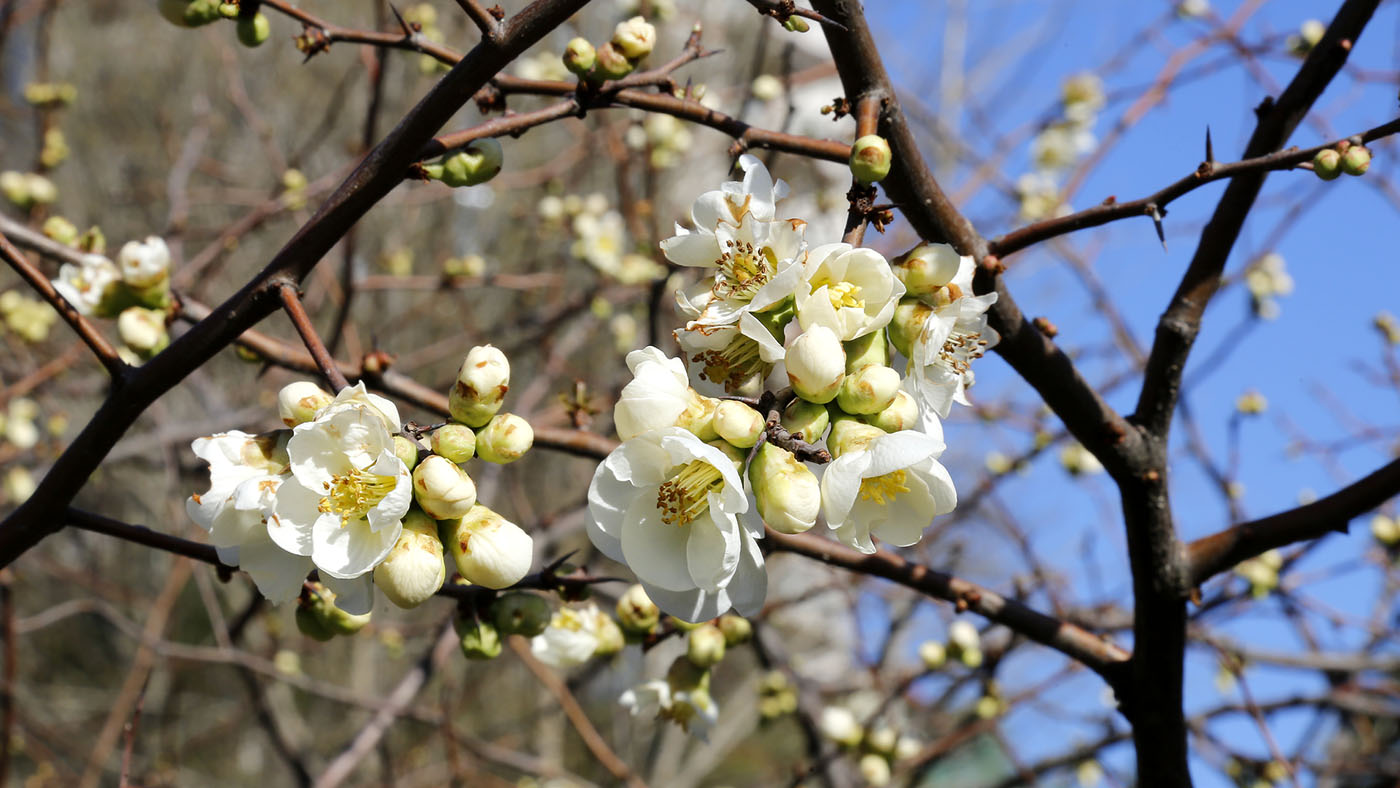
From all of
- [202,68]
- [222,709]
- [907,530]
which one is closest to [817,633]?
[222,709]

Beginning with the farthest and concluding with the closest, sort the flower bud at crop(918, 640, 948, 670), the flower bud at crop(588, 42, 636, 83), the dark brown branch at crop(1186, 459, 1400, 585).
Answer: the flower bud at crop(918, 640, 948, 670)
the dark brown branch at crop(1186, 459, 1400, 585)
the flower bud at crop(588, 42, 636, 83)

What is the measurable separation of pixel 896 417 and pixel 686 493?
0.27 metres

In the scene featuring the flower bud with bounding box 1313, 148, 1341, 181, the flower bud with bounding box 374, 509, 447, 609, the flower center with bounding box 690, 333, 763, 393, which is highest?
the flower bud with bounding box 1313, 148, 1341, 181

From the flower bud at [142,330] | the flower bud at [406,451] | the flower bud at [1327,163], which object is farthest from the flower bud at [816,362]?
the flower bud at [142,330]

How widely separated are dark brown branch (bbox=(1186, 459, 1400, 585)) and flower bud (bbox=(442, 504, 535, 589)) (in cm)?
126

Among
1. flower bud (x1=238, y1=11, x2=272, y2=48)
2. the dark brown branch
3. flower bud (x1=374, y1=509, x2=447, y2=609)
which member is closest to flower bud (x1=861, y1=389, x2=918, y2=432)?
flower bud (x1=374, y1=509, x2=447, y2=609)

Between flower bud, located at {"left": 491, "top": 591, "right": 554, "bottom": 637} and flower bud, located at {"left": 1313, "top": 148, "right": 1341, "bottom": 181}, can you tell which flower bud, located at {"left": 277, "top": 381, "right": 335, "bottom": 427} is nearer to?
flower bud, located at {"left": 491, "top": 591, "right": 554, "bottom": 637}

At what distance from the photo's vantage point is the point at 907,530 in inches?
48.1

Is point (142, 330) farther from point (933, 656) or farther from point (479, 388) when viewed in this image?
point (933, 656)

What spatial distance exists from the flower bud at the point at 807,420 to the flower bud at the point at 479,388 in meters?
0.35

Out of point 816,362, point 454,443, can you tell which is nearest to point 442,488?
point 454,443

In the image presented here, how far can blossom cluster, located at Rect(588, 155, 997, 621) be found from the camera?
108 cm

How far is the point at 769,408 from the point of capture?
1180 mm

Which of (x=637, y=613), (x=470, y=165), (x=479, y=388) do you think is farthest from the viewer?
(x=637, y=613)
